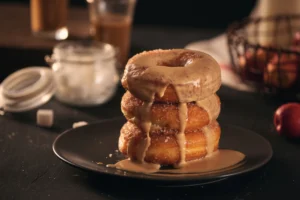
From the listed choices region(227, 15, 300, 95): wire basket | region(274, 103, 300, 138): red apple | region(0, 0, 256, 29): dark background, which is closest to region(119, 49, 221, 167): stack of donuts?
region(274, 103, 300, 138): red apple

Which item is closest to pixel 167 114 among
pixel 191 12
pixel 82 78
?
pixel 82 78

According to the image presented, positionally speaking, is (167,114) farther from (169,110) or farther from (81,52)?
(81,52)

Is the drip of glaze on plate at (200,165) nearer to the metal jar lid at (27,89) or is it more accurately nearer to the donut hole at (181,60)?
the donut hole at (181,60)

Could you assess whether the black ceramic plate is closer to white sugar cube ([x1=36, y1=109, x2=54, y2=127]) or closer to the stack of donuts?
the stack of donuts

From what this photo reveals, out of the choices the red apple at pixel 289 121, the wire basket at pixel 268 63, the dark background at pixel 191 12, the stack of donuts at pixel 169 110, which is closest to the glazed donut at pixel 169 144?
the stack of donuts at pixel 169 110

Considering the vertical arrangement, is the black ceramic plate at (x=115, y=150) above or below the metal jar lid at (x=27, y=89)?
above
